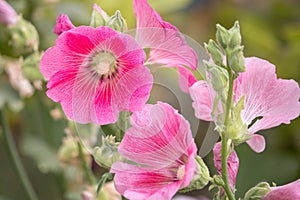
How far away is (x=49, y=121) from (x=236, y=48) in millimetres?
523

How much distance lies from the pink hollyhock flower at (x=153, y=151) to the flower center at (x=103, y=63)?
34 millimetres

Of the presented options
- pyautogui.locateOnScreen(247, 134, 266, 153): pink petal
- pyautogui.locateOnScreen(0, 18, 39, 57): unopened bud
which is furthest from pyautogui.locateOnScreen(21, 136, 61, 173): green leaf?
pyautogui.locateOnScreen(247, 134, 266, 153): pink petal

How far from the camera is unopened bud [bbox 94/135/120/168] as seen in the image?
43 cm

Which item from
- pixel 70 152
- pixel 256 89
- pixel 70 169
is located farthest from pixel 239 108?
pixel 70 169

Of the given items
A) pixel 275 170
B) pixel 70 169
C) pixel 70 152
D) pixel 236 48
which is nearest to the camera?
pixel 236 48

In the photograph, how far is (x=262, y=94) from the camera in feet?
1.46

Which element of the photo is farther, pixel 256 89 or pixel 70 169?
pixel 70 169

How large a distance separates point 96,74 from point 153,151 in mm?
57

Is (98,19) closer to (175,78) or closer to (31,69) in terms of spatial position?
(31,69)

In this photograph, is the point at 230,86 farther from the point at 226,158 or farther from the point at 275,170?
the point at 275,170

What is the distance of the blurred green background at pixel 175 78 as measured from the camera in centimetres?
91

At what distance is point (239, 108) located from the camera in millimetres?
433

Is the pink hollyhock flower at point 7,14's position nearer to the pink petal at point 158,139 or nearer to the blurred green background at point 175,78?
the blurred green background at point 175,78

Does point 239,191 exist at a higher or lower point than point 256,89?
lower
